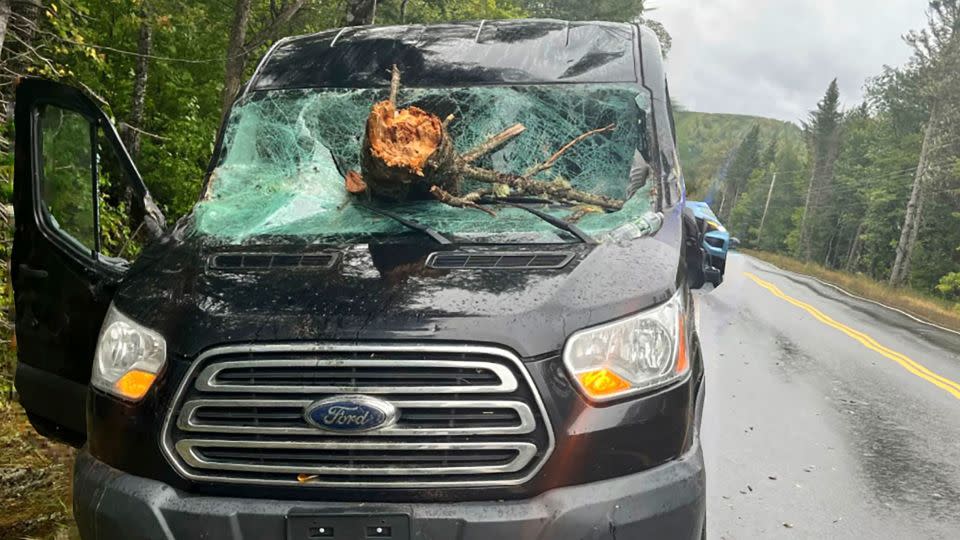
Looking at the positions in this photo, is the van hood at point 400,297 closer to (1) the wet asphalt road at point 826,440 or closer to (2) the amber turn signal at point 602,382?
(2) the amber turn signal at point 602,382

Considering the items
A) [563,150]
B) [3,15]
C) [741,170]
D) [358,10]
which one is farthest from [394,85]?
[741,170]

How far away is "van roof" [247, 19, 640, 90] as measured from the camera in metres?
3.53

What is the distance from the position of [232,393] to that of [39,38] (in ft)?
23.1

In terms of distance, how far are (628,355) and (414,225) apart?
1.02 metres

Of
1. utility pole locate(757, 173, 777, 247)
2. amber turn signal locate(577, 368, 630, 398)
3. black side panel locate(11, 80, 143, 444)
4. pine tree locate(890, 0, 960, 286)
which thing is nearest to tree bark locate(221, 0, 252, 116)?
black side panel locate(11, 80, 143, 444)

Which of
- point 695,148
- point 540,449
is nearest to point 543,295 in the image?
point 540,449

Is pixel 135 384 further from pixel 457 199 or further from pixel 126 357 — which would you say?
pixel 457 199

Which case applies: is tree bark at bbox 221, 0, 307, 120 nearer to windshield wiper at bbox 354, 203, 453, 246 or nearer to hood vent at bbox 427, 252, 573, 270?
windshield wiper at bbox 354, 203, 453, 246

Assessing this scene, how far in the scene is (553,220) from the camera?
2.74 m

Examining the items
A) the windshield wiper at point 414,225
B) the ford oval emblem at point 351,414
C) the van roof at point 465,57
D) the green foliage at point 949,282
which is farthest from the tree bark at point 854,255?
the ford oval emblem at point 351,414

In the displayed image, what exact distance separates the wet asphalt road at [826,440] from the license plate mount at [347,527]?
7.86ft

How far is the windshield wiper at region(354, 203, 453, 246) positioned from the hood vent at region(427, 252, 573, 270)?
13 cm

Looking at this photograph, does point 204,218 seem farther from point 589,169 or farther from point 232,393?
point 589,169

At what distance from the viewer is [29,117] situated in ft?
9.84
